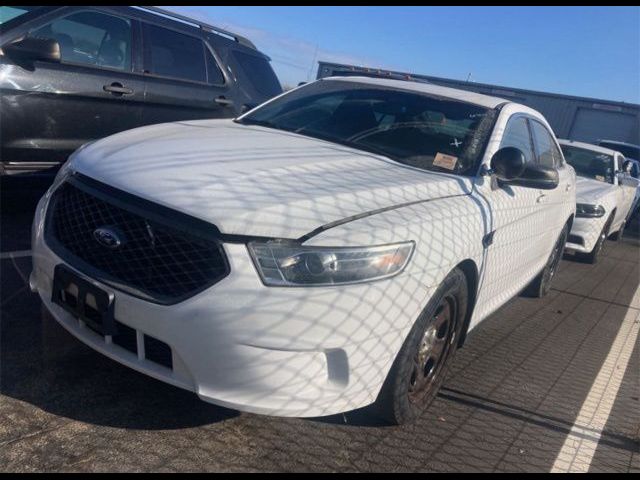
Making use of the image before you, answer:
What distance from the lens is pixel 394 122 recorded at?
3842 millimetres

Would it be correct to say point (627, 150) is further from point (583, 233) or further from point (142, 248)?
point (142, 248)

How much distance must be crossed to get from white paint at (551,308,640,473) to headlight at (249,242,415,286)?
4.83ft

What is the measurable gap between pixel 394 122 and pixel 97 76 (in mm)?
2654

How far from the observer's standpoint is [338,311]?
2.28 metres

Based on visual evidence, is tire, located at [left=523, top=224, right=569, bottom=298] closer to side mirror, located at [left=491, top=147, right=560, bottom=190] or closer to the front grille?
side mirror, located at [left=491, top=147, right=560, bottom=190]

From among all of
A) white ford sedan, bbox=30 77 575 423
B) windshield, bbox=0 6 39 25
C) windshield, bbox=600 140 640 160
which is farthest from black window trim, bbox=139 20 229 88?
windshield, bbox=600 140 640 160

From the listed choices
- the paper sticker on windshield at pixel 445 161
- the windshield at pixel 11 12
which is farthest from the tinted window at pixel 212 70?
the paper sticker on windshield at pixel 445 161

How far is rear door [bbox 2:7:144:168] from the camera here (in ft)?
14.8

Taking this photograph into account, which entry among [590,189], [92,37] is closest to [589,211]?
[590,189]

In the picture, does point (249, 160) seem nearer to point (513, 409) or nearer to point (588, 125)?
point (513, 409)

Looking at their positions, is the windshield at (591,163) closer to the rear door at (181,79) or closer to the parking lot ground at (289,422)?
the parking lot ground at (289,422)

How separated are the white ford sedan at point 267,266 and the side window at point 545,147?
65.7 inches

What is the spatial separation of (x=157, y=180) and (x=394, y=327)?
1.17 m
